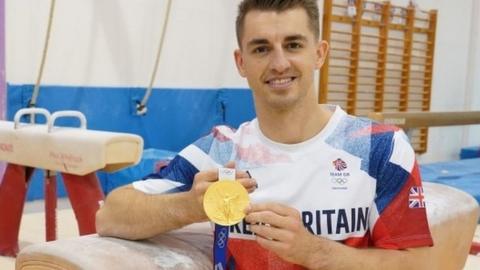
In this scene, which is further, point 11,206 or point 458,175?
point 458,175

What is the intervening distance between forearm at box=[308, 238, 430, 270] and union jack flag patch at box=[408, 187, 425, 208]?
12 cm

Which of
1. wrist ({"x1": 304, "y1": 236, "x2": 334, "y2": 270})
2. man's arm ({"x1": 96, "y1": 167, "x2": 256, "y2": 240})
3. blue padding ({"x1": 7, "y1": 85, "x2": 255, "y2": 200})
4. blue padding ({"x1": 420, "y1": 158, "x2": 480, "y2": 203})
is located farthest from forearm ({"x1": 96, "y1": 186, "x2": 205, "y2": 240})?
blue padding ({"x1": 420, "y1": 158, "x2": 480, "y2": 203})

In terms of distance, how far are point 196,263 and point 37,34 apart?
3.59 metres

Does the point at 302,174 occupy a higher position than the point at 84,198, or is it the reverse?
the point at 302,174

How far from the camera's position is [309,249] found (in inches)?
58.9

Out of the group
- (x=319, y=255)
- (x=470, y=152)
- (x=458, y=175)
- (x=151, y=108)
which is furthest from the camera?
(x=470, y=152)

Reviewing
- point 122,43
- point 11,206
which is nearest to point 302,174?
point 11,206

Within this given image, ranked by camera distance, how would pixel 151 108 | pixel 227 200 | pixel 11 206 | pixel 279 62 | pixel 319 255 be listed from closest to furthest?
pixel 227 200 < pixel 319 255 < pixel 279 62 < pixel 11 206 < pixel 151 108

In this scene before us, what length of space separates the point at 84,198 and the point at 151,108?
211cm

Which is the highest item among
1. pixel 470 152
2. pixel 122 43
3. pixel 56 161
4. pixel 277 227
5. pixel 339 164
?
pixel 122 43

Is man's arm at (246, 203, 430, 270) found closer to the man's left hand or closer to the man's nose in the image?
the man's left hand

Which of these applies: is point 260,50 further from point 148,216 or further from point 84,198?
point 84,198

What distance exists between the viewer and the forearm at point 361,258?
1.53 metres

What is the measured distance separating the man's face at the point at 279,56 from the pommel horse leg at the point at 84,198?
208 cm
